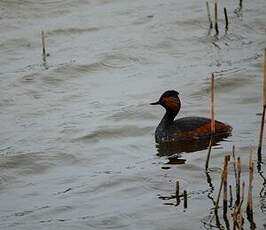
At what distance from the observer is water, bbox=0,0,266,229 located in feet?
28.1

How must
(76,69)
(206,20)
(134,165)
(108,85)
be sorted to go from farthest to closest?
1. (206,20)
2. (76,69)
3. (108,85)
4. (134,165)

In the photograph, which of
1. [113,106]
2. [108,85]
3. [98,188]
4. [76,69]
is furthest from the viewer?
[76,69]

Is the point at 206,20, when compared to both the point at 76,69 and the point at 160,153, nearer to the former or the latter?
the point at 76,69

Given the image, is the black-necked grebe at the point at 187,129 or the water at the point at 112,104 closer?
the water at the point at 112,104

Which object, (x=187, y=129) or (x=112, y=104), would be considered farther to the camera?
(x=112, y=104)

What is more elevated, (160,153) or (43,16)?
(43,16)

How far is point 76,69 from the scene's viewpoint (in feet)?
50.1

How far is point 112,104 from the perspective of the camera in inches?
521

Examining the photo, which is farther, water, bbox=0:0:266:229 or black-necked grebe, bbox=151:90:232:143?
black-necked grebe, bbox=151:90:232:143

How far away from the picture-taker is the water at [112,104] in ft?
28.1

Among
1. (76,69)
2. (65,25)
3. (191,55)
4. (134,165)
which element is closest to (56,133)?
(134,165)

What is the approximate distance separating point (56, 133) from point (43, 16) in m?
7.70

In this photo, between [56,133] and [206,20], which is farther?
[206,20]

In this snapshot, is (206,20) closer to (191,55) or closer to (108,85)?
(191,55)
